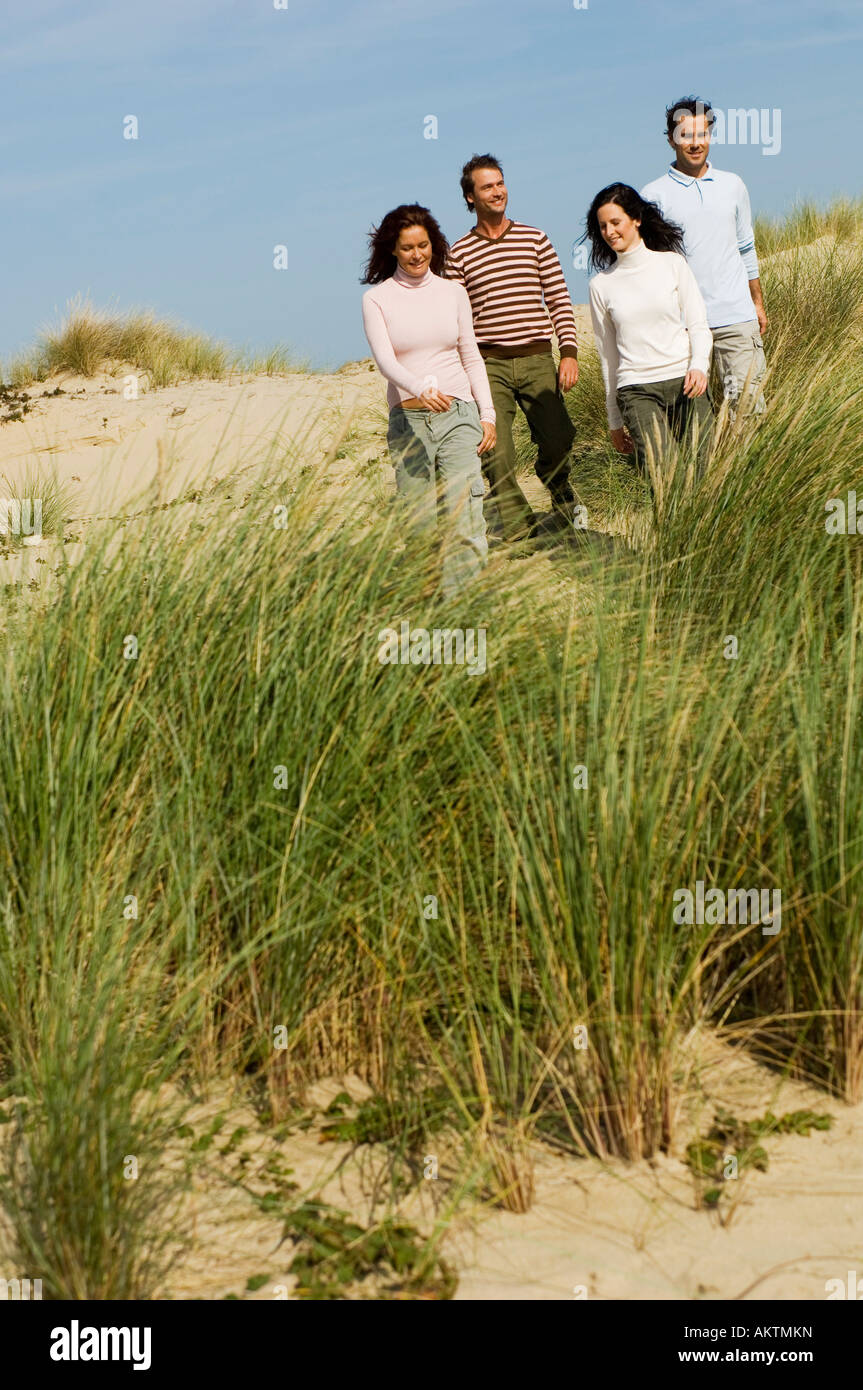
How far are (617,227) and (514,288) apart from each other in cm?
96

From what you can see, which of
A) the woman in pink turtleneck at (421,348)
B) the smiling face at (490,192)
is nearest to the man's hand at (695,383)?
the woman in pink turtleneck at (421,348)

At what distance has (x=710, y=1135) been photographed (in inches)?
116

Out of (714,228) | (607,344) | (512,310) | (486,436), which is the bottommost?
(486,436)

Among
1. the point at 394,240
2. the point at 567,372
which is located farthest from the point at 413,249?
the point at 567,372

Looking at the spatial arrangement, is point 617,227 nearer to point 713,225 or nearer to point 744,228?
point 713,225

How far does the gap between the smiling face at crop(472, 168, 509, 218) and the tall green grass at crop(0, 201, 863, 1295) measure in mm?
3284

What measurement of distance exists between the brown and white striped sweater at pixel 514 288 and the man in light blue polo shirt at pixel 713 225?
61 centimetres

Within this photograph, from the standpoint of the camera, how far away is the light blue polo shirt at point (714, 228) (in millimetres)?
6297

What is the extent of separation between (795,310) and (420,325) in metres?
5.89

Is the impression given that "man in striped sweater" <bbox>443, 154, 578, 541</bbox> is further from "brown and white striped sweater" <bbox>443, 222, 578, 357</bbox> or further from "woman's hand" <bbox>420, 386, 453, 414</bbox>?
"woman's hand" <bbox>420, 386, 453, 414</bbox>

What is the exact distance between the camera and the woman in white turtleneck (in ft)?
18.9

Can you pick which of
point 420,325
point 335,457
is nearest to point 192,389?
point 420,325

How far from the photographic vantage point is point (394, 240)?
557 cm

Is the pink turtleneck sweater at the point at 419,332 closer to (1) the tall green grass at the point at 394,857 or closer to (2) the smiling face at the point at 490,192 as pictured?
(2) the smiling face at the point at 490,192
